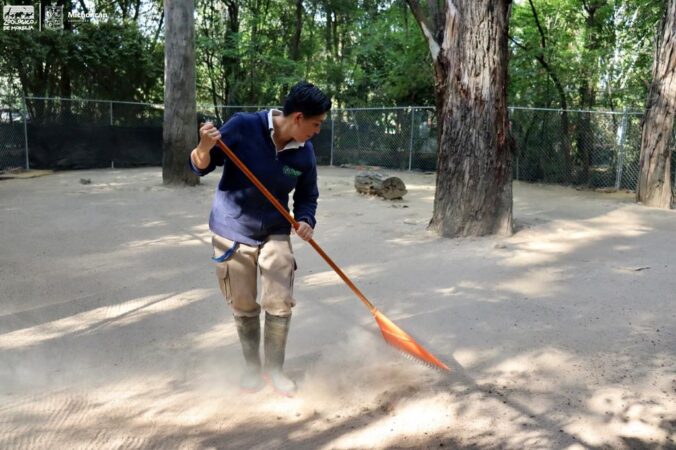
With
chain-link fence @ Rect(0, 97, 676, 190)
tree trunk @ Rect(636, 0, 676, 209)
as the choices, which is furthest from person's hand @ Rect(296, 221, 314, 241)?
chain-link fence @ Rect(0, 97, 676, 190)

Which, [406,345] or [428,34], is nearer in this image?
[406,345]

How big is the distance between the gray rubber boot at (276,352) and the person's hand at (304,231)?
0.45 meters

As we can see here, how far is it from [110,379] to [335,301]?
2.03 metres

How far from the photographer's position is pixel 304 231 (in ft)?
10.7

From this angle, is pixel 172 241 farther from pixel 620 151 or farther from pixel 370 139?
pixel 370 139

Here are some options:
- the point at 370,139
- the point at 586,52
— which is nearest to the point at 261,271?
the point at 586,52

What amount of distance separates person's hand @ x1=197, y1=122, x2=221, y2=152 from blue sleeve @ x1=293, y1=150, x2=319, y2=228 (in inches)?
21.5

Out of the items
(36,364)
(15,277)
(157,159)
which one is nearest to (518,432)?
(36,364)

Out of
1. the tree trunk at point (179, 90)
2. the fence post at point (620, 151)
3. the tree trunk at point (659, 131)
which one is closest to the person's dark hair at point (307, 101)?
the tree trunk at point (659, 131)

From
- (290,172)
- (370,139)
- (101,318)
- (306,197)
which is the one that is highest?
(370,139)

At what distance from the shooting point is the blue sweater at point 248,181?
10.3ft

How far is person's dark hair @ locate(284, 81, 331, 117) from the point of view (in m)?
3.01

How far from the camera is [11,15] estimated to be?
17.1 m

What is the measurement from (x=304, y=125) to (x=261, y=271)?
0.79m
